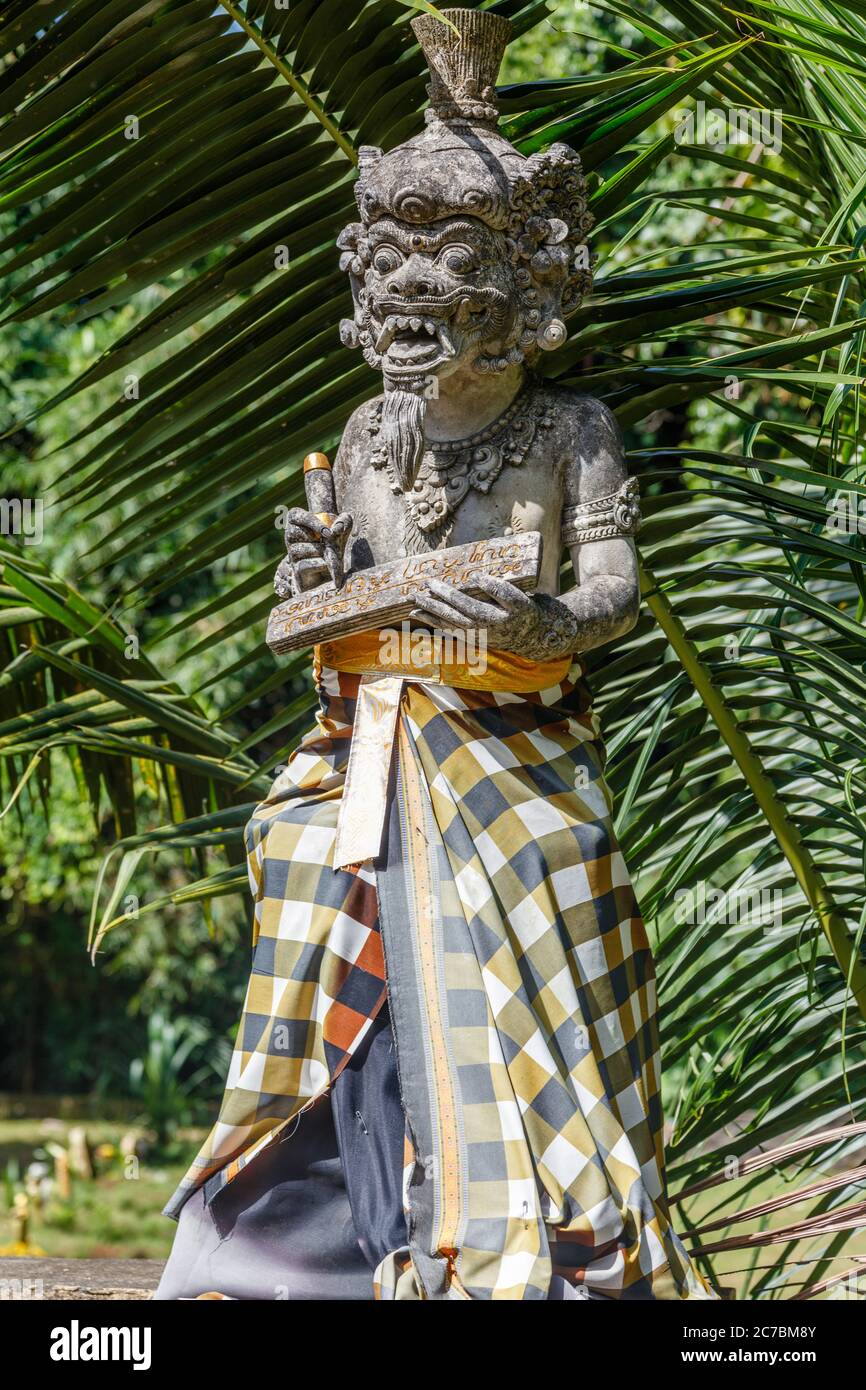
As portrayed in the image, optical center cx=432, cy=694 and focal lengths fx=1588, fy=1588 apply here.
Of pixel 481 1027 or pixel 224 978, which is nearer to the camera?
pixel 481 1027

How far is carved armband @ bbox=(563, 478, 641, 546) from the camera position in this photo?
2459 millimetres

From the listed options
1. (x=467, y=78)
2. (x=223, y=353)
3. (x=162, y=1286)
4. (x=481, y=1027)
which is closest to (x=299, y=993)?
(x=481, y=1027)

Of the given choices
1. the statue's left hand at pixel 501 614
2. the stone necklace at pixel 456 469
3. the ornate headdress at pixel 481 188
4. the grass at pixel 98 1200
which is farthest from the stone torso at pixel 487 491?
the grass at pixel 98 1200

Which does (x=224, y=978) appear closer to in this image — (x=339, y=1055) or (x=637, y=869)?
(x=637, y=869)

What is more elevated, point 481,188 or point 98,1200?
point 481,188

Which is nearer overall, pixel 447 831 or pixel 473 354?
pixel 447 831

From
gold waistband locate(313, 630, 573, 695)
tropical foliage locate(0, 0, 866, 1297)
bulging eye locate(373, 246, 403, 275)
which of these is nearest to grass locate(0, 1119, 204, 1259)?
tropical foliage locate(0, 0, 866, 1297)

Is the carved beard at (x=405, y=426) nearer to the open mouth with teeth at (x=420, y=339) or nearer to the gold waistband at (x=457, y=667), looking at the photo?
the open mouth with teeth at (x=420, y=339)

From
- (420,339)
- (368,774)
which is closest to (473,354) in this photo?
(420,339)

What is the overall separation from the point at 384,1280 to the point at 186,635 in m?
6.80

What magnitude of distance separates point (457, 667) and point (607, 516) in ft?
1.11

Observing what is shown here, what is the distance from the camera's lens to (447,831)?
92.7 inches

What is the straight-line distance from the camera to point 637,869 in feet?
10.6

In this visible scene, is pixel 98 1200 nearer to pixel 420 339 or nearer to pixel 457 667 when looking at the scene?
pixel 457 667
